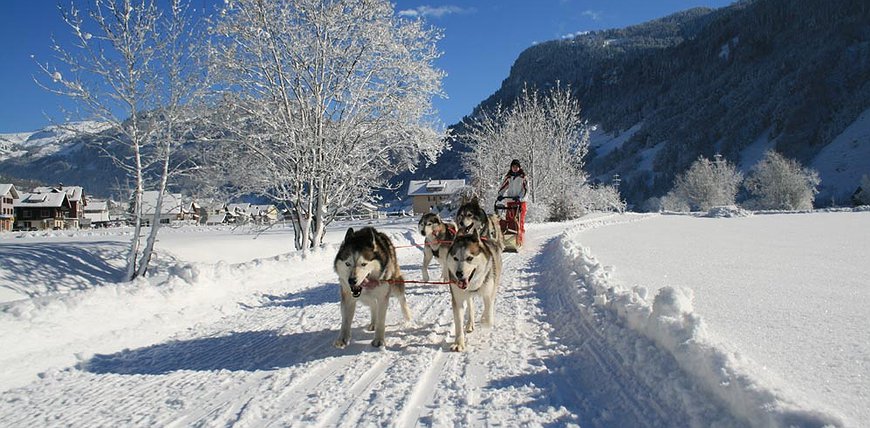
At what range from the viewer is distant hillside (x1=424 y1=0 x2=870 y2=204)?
102688 mm

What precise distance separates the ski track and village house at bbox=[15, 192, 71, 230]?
2860 inches

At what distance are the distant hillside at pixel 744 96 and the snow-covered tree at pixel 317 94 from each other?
6205cm

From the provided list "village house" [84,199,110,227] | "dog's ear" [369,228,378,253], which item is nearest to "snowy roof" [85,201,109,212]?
"village house" [84,199,110,227]

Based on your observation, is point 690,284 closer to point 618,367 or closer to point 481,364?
point 618,367

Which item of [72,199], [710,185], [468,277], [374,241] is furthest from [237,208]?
[468,277]

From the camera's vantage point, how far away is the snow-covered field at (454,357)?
3.32m

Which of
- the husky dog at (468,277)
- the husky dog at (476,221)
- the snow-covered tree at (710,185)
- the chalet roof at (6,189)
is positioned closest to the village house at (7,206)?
the chalet roof at (6,189)

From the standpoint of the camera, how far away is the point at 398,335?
5.61 metres

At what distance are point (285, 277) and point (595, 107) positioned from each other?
18777 centimetres

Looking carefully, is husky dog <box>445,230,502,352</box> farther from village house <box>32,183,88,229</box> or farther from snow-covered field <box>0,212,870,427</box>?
village house <box>32,183,88,229</box>

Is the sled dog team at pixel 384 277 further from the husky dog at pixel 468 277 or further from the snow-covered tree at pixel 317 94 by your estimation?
the snow-covered tree at pixel 317 94

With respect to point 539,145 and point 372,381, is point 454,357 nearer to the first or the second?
point 372,381

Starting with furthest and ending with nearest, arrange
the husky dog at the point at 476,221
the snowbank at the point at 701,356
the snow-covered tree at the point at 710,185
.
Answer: the snow-covered tree at the point at 710,185 < the husky dog at the point at 476,221 < the snowbank at the point at 701,356

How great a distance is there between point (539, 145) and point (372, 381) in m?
34.8
